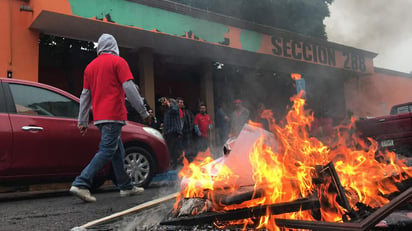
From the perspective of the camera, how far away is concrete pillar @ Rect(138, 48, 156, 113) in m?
10.8

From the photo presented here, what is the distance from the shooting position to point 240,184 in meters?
2.52

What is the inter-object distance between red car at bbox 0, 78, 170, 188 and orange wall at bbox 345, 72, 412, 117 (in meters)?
14.2

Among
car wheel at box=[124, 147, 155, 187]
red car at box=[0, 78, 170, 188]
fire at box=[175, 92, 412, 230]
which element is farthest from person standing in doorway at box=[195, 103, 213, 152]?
fire at box=[175, 92, 412, 230]

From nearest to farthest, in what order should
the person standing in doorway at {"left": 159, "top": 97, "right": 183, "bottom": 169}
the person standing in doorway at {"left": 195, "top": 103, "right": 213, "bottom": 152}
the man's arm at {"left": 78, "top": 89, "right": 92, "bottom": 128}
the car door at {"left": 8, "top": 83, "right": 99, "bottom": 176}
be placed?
the man's arm at {"left": 78, "top": 89, "right": 92, "bottom": 128}, the car door at {"left": 8, "top": 83, "right": 99, "bottom": 176}, the person standing in doorway at {"left": 159, "top": 97, "right": 183, "bottom": 169}, the person standing in doorway at {"left": 195, "top": 103, "right": 213, "bottom": 152}

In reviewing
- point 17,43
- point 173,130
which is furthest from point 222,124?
point 17,43

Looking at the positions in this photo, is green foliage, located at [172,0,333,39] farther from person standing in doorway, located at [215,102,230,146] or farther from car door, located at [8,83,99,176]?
car door, located at [8,83,99,176]

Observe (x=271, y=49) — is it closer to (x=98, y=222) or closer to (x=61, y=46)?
(x=61, y=46)

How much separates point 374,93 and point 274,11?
914cm

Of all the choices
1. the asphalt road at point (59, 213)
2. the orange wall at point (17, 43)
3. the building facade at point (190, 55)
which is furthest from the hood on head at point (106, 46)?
the orange wall at point (17, 43)

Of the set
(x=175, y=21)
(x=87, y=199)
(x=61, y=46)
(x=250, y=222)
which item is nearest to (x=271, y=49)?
(x=175, y=21)

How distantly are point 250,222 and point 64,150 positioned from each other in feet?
11.4

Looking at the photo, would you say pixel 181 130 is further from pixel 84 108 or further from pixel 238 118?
pixel 84 108

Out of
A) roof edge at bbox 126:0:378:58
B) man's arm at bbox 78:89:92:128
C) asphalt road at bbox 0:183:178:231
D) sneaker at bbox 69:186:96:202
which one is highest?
roof edge at bbox 126:0:378:58

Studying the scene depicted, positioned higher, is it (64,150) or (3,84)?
(3,84)
